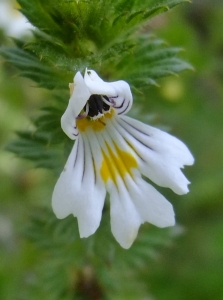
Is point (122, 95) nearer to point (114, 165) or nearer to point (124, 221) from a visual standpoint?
point (114, 165)

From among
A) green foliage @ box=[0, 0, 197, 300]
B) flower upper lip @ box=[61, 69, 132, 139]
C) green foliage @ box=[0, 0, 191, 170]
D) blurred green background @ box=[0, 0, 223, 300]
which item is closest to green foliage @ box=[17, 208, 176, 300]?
green foliage @ box=[0, 0, 197, 300]

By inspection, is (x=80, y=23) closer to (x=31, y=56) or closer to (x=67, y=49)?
(x=67, y=49)

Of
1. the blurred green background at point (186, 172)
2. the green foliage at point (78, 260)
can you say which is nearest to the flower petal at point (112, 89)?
the green foliage at point (78, 260)

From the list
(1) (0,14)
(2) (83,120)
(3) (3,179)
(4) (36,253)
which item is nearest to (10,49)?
(2) (83,120)

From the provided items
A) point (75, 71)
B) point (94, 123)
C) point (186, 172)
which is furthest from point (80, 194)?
point (186, 172)

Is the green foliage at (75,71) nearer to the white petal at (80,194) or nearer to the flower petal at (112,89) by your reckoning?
the flower petal at (112,89)

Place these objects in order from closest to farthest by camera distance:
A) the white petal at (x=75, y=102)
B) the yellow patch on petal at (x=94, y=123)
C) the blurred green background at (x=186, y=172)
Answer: the white petal at (x=75, y=102), the yellow patch on petal at (x=94, y=123), the blurred green background at (x=186, y=172)

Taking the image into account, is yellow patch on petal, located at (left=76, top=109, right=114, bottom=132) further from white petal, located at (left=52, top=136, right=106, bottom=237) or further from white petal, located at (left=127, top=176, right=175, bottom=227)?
white petal, located at (left=127, top=176, right=175, bottom=227)

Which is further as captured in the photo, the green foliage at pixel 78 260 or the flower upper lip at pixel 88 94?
the green foliage at pixel 78 260
